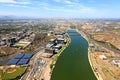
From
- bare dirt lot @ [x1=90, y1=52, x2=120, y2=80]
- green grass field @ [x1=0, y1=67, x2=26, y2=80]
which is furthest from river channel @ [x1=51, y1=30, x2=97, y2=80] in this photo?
green grass field @ [x1=0, y1=67, x2=26, y2=80]

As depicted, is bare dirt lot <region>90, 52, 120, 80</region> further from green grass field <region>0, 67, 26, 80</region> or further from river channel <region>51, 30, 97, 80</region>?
green grass field <region>0, 67, 26, 80</region>

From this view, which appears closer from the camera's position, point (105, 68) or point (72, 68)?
point (72, 68)

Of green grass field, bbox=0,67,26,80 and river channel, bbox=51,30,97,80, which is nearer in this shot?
green grass field, bbox=0,67,26,80

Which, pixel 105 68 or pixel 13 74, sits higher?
pixel 13 74

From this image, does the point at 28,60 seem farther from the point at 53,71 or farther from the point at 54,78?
the point at 54,78

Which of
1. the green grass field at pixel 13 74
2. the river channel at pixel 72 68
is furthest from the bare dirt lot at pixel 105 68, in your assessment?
the green grass field at pixel 13 74

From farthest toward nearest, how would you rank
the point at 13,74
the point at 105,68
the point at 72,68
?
the point at 105,68
the point at 72,68
the point at 13,74

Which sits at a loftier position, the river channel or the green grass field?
the green grass field

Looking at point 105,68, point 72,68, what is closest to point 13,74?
point 72,68

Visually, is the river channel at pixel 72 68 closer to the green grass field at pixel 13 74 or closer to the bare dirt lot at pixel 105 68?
the bare dirt lot at pixel 105 68

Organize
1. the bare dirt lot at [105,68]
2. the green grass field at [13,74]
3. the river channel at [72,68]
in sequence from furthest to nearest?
the bare dirt lot at [105,68]
the river channel at [72,68]
the green grass field at [13,74]

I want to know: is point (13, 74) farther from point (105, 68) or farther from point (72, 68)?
point (105, 68)

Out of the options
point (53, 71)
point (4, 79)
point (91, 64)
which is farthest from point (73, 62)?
point (4, 79)
